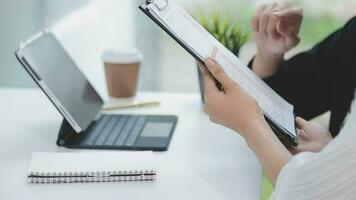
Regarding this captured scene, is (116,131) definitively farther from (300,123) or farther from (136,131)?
(300,123)

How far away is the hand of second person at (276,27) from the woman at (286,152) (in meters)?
0.25

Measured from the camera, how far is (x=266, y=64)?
1.35m

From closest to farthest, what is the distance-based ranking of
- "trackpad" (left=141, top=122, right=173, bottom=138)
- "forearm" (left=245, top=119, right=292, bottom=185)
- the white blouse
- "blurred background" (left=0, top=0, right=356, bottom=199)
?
the white blouse, "forearm" (left=245, top=119, right=292, bottom=185), "trackpad" (left=141, top=122, right=173, bottom=138), "blurred background" (left=0, top=0, right=356, bottom=199)

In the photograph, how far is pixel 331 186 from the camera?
0.76m

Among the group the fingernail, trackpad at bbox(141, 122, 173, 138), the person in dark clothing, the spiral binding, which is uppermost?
the fingernail

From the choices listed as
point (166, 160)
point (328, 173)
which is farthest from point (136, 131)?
point (328, 173)

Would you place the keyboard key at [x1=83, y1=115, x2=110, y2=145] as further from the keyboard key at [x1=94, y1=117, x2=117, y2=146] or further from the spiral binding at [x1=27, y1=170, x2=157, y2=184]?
the spiral binding at [x1=27, y1=170, x2=157, y2=184]

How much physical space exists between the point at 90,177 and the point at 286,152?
1.03 feet

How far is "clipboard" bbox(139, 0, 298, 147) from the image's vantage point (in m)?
0.94

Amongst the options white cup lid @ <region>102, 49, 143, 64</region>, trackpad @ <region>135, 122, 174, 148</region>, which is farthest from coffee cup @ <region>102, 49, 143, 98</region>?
trackpad @ <region>135, 122, 174, 148</region>

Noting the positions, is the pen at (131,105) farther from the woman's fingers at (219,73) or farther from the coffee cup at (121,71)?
the woman's fingers at (219,73)

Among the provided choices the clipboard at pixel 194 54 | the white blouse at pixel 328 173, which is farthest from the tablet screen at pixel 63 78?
the white blouse at pixel 328 173

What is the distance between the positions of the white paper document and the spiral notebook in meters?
0.21

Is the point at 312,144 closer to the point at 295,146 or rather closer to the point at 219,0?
the point at 295,146
